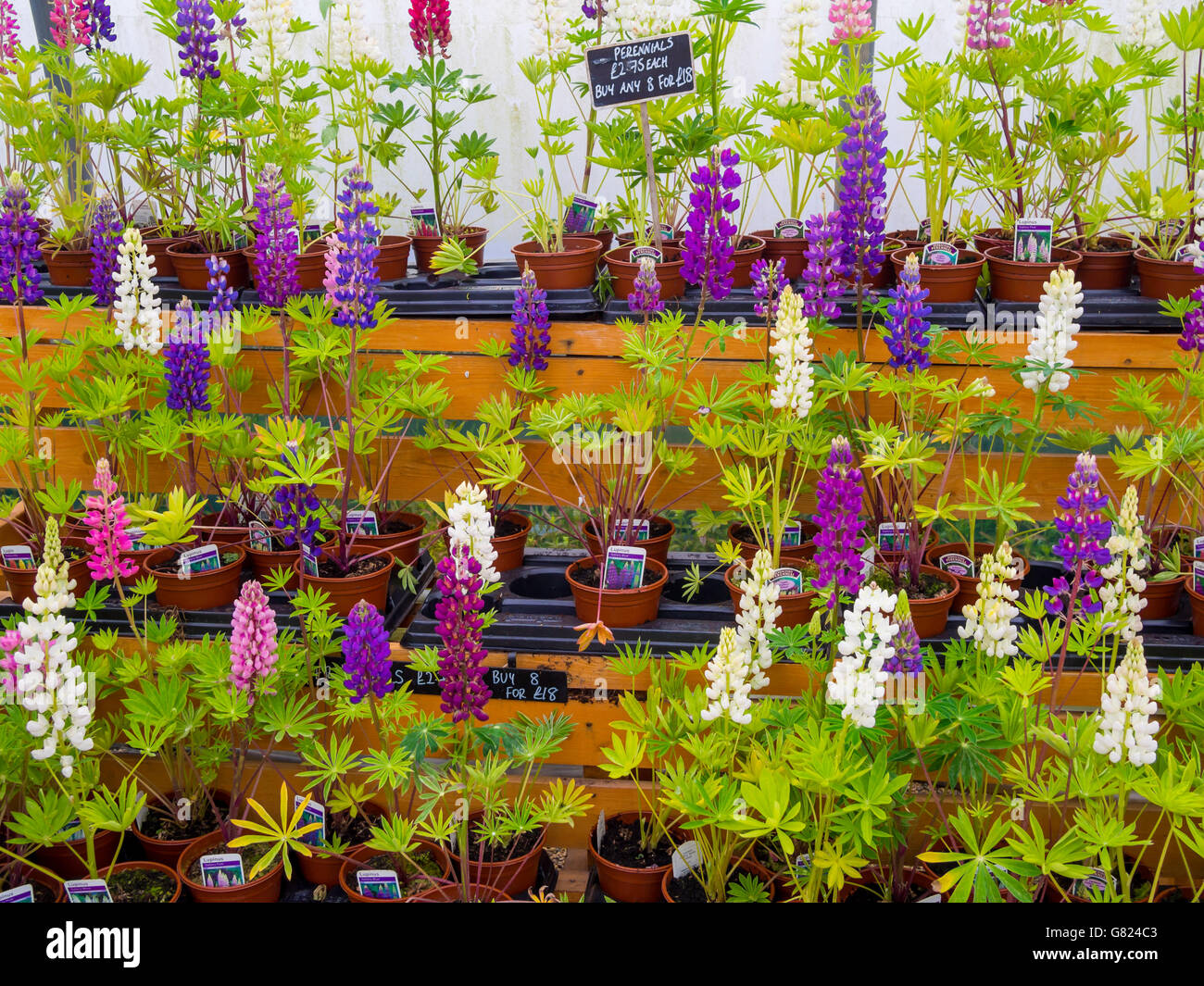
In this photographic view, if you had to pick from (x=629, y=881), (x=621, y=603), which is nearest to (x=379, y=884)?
(x=629, y=881)

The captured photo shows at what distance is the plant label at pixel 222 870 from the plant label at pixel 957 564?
1.55 metres

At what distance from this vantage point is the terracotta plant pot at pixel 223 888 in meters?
2.07

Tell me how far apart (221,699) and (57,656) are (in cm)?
→ 30

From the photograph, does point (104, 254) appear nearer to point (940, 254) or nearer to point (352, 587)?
point (352, 587)

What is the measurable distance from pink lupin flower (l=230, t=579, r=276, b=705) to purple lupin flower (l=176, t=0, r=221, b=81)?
1564 millimetres

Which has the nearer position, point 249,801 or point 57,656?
point 57,656

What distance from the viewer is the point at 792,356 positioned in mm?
2025

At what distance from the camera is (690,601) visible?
95.4 inches

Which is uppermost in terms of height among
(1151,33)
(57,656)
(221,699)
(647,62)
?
(1151,33)

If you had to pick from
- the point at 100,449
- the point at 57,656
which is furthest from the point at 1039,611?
the point at 100,449

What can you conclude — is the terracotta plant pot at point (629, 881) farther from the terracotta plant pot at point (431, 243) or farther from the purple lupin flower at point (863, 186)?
the terracotta plant pot at point (431, 243)

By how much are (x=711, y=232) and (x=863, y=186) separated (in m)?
0.33
